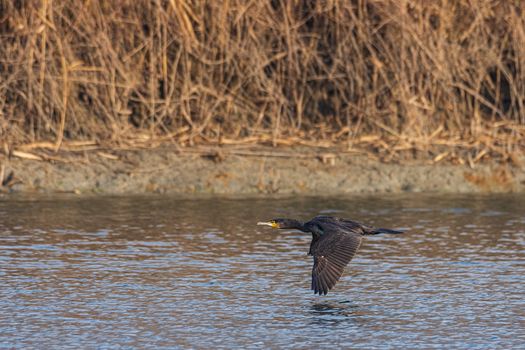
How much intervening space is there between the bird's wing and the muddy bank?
17.0 feet

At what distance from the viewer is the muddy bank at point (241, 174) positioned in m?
14.2

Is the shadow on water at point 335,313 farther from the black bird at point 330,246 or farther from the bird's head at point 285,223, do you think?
the bird's head at point 285,223

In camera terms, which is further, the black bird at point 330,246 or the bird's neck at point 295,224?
the bird's neck at point 295,224

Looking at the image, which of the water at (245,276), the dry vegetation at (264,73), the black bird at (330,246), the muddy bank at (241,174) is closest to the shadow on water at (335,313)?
the water at (245,276)

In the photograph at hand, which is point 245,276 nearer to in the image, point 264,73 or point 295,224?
point 295,224

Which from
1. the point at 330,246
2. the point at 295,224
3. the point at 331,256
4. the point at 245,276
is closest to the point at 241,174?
the point at 295,224

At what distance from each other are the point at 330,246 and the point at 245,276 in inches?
35.0

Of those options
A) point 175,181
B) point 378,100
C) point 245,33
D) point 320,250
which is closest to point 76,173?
point 175,181

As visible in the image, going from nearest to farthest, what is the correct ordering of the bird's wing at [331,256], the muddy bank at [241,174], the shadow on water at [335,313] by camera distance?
the shadow on water at [335,313] → the bird's wing at [331,256] → the muddy bank at [241,174]

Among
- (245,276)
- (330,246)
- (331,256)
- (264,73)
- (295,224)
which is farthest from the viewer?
(264,73)

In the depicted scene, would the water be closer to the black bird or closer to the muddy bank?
the black bird

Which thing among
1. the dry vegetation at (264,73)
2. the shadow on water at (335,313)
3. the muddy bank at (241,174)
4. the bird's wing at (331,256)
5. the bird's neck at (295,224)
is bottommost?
the shadow on water at (335,313)

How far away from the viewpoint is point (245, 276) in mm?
9609

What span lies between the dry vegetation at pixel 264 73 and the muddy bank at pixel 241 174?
329 mm
